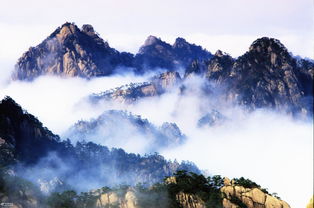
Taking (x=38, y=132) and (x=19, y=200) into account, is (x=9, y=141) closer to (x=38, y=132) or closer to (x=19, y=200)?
(x=38, y=132)

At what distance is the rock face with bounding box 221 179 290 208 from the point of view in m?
104

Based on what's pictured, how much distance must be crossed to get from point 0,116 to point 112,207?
253 feet

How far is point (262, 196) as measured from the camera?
106375 millimetres

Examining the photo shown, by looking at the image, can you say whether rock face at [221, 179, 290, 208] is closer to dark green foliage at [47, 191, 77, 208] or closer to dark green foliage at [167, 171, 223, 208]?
dark green foliage at [167, 171, 223, 208]

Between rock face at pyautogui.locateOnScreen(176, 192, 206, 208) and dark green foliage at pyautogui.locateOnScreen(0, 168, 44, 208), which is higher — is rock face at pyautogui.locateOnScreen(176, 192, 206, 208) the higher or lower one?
the lower one

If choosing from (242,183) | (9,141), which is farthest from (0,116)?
(242,183)

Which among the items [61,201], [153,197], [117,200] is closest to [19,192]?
[61,201]

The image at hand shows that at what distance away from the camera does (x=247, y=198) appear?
350 feet

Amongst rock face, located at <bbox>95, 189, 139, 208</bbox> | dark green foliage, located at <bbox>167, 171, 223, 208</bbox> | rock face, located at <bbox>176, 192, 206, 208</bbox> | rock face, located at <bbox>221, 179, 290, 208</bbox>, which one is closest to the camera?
rock face, located at <bbox>221, 179, 290, 208</bbox>

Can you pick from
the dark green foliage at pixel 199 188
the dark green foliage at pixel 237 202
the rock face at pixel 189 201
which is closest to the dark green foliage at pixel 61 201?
the dark green foliage at pixel 199 188

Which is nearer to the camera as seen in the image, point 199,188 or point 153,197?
point 153,197

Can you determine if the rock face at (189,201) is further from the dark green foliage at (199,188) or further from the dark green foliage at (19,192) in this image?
the dark green foliage at (19,192)

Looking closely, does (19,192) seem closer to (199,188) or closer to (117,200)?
(117,200)

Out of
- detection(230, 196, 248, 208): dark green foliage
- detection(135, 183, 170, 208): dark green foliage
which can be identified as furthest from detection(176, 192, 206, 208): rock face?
detection(230, 196, 248, 208): dark green foliage
